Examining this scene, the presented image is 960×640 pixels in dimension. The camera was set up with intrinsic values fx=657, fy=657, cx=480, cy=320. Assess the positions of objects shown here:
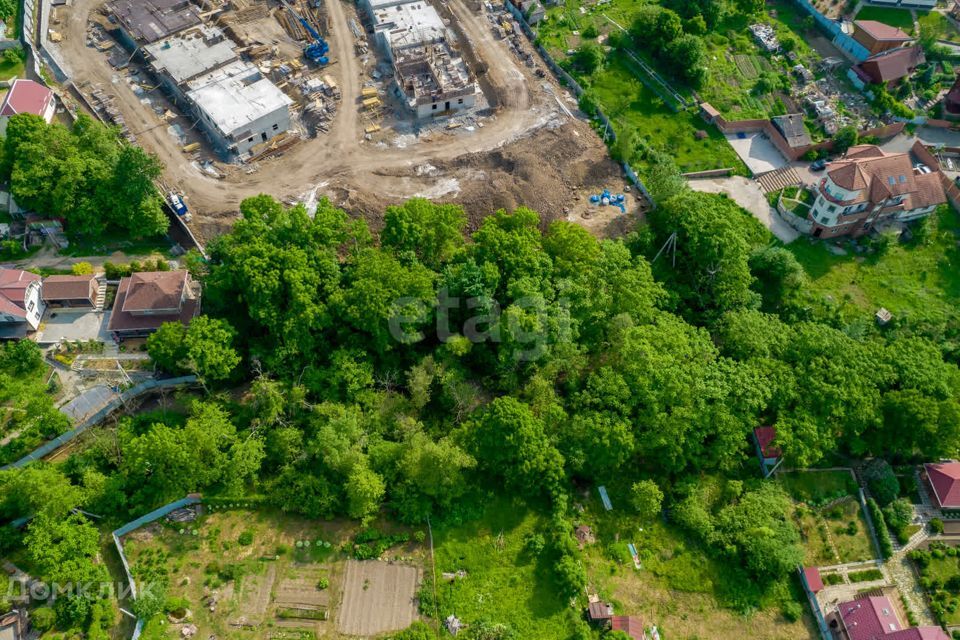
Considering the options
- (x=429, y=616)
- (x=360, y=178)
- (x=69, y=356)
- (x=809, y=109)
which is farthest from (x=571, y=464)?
(x=809, y=109)

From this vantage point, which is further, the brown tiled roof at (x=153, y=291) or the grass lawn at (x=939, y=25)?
the grass lawn at (x=939, y=25)

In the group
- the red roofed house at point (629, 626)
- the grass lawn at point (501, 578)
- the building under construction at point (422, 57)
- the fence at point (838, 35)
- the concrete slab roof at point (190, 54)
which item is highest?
the concrete slab roof at point (190, 54)

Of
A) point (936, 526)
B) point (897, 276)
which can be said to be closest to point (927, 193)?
point (897, 276)

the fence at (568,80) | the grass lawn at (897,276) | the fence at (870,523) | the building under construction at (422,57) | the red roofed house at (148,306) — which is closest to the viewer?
the fence at (870,523)

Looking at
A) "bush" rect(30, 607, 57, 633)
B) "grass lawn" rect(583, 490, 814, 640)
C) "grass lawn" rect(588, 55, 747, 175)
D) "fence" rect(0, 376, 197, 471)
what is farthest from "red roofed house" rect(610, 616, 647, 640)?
"grass lawn" rect(588, 55, 747, 175)

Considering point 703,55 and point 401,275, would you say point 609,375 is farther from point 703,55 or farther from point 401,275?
point 703,55

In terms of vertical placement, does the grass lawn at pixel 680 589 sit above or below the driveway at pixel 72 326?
below

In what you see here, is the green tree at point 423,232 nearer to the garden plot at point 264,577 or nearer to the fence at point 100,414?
the fence at point 100,414

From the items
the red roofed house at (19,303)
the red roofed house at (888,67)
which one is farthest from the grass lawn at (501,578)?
the red roofed house at (888,67)

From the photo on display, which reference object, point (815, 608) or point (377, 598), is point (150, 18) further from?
point (815, 608)
